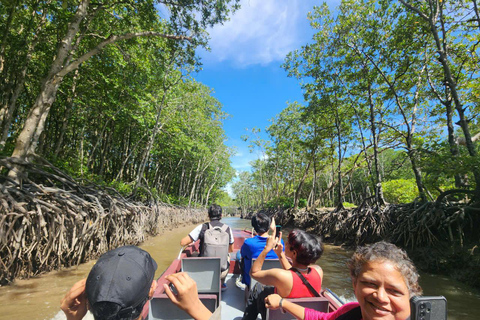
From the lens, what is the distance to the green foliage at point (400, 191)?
19044mm

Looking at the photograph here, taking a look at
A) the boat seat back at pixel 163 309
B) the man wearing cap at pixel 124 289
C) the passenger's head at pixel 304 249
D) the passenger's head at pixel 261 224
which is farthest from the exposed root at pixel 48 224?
the passenger's head at pixel 304 249

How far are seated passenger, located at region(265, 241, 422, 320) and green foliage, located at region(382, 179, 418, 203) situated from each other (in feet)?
72.6

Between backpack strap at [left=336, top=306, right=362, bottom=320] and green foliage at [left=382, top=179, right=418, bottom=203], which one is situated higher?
green foliage at [left=382, top=179, right=418, bottom=203]

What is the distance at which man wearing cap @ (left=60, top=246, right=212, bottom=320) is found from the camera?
816mm

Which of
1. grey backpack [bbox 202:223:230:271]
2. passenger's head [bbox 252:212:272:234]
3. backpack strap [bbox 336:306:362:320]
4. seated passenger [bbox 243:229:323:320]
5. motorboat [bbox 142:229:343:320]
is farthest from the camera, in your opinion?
grey backpack [bbox 202:223:230:271]

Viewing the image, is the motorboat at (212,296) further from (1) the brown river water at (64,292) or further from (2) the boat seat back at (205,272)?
(1) the brown river water at (64,292)

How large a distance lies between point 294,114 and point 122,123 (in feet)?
45.6

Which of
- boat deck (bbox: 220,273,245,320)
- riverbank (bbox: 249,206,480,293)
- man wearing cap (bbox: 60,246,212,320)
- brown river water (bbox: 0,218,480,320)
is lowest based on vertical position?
brown river water (bbox: 0,218,480,320)

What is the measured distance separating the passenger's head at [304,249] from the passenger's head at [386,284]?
823 millimetres

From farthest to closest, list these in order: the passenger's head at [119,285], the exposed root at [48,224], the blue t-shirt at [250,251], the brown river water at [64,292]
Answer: the exposed root at [48,224] → the brown river water at [64,292] → the blue t-shirt at [250,251] → the passenger's head at [119,285]

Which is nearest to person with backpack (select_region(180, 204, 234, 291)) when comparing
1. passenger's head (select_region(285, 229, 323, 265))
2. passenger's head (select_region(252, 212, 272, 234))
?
passenger's head (select_region(252, 212, 272, 234))

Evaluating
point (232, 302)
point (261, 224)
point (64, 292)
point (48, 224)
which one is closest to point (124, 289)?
point (261, 224)

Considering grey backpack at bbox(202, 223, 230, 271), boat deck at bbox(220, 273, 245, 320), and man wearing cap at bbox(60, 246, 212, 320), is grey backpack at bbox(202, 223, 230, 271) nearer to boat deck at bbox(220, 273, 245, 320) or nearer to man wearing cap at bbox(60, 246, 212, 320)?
boat deck at bbox(220, 273, 245, 320)

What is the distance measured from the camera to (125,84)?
1006 centimetres
